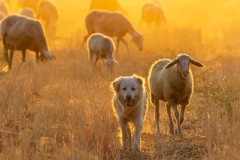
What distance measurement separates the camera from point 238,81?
11.4 meters

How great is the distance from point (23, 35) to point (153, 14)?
14.6 m

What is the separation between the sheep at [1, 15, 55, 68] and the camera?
16.3m

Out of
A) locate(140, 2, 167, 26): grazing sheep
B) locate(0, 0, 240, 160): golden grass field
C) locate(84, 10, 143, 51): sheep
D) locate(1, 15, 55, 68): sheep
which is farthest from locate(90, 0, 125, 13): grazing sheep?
locate(0, 0, 240, 160): golden grass field

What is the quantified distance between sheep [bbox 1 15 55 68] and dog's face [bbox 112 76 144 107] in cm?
792

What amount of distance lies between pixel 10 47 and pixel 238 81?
24.8 feet

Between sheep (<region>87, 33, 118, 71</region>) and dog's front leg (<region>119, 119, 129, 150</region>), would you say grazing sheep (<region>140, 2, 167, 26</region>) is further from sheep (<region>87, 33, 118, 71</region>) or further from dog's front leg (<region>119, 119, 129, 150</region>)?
dog's front leg (<region>119, 119, 129, 150</region>)

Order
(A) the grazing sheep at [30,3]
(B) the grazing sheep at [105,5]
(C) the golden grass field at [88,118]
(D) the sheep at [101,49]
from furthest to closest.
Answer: (A) the grazing sheep at [30,3] < (B) the grazing sheep at [105,5] < (D) the sheep at [101,49] < (C) the golden grass field at [88,118]

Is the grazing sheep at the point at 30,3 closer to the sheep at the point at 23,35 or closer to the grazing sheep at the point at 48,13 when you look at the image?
the grazing sheep at the point at 48,13

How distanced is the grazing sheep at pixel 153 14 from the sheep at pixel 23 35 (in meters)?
13.5

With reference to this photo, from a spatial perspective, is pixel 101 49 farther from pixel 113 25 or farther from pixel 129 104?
pixel 129 104

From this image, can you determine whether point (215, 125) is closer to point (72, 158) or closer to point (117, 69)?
point (72, 158)

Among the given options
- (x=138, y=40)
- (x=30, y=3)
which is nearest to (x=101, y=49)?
(x=138, y=40)

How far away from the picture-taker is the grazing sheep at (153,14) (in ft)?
97.0

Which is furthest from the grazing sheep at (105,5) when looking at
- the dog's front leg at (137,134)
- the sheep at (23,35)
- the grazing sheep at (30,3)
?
the dog's front leg at (137,134)
